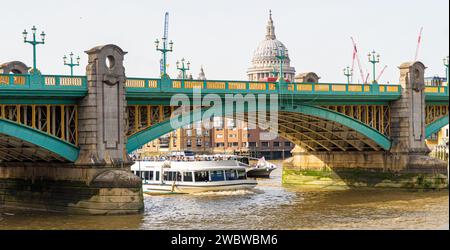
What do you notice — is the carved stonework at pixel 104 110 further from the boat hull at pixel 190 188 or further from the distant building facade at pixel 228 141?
the distant building facade at pixel 228 141

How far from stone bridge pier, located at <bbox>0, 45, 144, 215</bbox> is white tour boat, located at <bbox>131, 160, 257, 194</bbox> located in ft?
60.1

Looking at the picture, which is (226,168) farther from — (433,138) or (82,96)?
(433,138)

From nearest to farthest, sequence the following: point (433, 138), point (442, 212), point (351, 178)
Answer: point (442, 212), point (351, 178), point (433, 138)

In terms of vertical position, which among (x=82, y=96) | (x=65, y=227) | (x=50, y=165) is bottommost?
(x=65, y=227)

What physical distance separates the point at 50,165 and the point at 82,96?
5682 mm

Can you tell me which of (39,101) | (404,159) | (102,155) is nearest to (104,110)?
(102,155)

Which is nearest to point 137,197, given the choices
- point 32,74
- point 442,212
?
point 32,74

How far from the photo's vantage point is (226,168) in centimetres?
6794

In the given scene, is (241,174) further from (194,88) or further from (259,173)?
(259,173)

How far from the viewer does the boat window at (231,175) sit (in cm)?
6819

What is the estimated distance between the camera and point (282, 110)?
59.4m

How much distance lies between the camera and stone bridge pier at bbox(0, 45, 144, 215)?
153 ft

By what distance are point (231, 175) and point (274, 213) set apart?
666 inches
